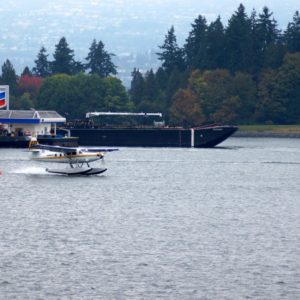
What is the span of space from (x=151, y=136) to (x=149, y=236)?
299ft

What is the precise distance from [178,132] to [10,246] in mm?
95626

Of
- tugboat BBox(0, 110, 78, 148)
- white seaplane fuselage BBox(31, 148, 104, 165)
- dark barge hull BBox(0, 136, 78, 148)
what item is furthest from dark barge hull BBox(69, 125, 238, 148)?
white seaplane fuselage BBox(31, 148, 104, 165)

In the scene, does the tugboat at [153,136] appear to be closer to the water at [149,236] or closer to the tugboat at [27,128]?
the tugboat at [27,128]

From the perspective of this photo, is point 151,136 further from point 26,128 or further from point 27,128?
point 26,128

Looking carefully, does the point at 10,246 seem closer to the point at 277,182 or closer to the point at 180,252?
the point at 180,252

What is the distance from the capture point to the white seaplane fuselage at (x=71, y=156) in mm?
105625

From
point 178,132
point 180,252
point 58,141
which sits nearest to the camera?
point 180,252

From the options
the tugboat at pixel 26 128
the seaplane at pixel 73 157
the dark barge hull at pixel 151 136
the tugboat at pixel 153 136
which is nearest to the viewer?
the seaplane at pixel 73 157

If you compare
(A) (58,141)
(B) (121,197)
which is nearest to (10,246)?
(B) (121,197)

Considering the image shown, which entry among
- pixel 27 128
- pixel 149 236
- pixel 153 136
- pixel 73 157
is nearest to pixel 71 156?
pixel 73 157

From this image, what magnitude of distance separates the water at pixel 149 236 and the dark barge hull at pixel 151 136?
46466mm

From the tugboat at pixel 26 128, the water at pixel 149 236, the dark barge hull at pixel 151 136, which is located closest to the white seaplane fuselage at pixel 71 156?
the water at pixel 149 236

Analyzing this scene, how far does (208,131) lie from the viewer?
158625 millimetres

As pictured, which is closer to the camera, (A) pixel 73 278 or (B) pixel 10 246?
(A) pixel 73 278
